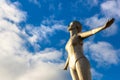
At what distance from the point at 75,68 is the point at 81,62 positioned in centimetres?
42

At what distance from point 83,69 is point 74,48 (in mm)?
1120

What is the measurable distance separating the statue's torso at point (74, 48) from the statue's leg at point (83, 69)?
12.2 inches

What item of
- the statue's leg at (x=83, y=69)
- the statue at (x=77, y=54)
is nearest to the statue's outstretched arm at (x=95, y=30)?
the statue at (x=77, y=54)

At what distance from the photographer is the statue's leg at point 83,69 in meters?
14.3

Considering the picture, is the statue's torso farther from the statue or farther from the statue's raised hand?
the statue's raised hand

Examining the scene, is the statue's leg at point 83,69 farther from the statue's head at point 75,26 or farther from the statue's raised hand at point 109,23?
the statue's raised hand at point 109,23

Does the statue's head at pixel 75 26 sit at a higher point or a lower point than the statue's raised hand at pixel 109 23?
higher

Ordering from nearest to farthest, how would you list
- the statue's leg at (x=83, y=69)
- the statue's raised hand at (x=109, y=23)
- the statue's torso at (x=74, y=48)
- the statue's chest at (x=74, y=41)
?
the statue's raised hand at (x=109, y=23), the statue's leg at (x=83, y=69), the statue's torso at (x=74, y=48), the statue's chest at (x=74, y=41)

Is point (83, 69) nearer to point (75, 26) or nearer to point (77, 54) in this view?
point (77, 54)

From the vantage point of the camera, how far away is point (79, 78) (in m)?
14.6

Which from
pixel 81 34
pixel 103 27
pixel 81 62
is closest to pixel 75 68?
pixel 81 62

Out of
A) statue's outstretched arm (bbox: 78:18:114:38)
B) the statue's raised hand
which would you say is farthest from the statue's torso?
the statue's raised hand

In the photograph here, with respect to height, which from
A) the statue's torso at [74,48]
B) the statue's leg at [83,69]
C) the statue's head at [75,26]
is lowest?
the statue's leg at [83,69]

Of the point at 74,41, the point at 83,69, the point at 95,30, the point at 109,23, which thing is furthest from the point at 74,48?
the point at 109,23
